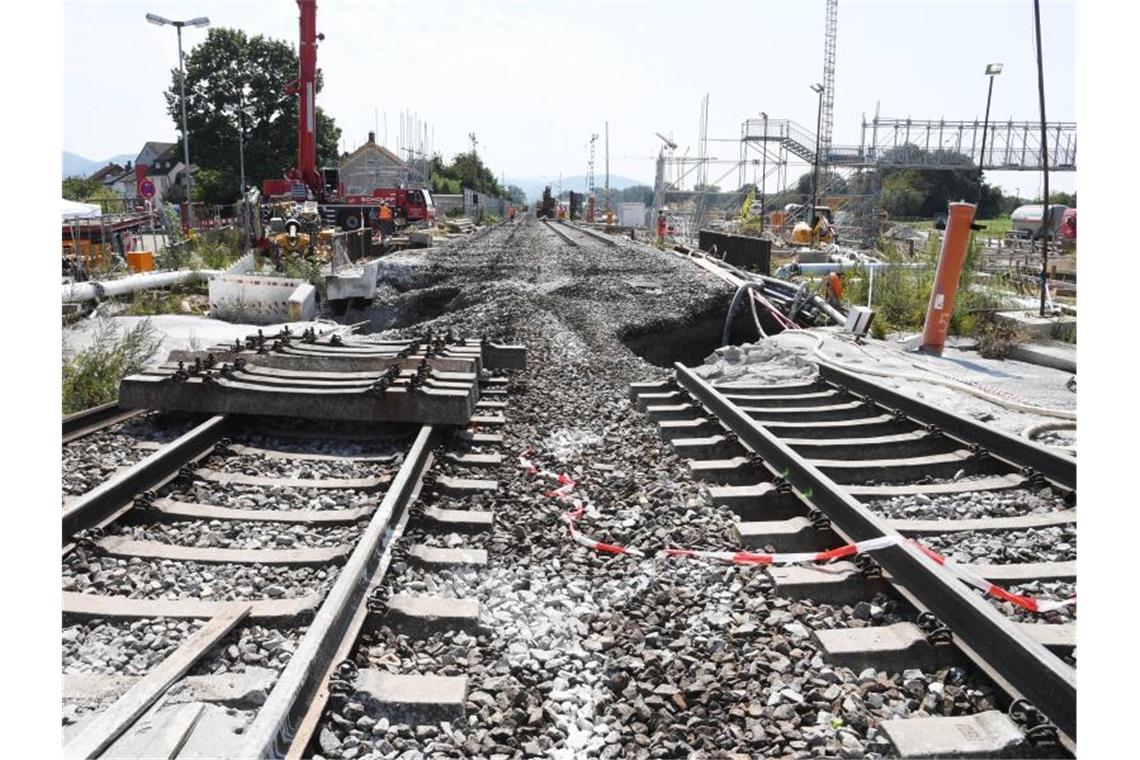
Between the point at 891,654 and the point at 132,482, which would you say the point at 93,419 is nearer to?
the point at 132,482

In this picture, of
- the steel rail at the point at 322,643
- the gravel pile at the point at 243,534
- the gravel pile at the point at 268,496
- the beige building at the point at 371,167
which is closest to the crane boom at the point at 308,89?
the gravel pile at the point at 268,496

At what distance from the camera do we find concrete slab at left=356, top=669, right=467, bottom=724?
303cm

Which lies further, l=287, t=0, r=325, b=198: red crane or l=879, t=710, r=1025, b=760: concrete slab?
l=287, t=0, r=325, b=198: red crane

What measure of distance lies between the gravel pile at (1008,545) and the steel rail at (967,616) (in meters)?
0.45

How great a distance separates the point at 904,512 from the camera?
200 inches

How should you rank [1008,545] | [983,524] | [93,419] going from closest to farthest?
[1008,545] < [983,524] < [93,419]

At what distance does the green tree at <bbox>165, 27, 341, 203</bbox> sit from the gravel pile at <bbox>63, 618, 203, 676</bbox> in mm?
68065

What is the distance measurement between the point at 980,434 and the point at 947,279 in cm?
535

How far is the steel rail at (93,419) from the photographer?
624 centimetres

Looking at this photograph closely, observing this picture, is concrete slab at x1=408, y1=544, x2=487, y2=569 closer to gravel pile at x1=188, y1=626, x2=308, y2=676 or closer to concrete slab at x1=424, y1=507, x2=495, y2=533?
concrete slab at x1=424, y1=507, x2=495, y2=533

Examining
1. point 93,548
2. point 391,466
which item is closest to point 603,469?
point 391,466

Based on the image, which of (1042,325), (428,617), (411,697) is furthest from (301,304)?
(411,697)

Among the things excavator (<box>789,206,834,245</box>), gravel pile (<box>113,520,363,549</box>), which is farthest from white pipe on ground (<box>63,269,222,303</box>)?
excavator (<box>789,206,834,245</box>)

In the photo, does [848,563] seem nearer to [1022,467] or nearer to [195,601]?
[1022,467]
